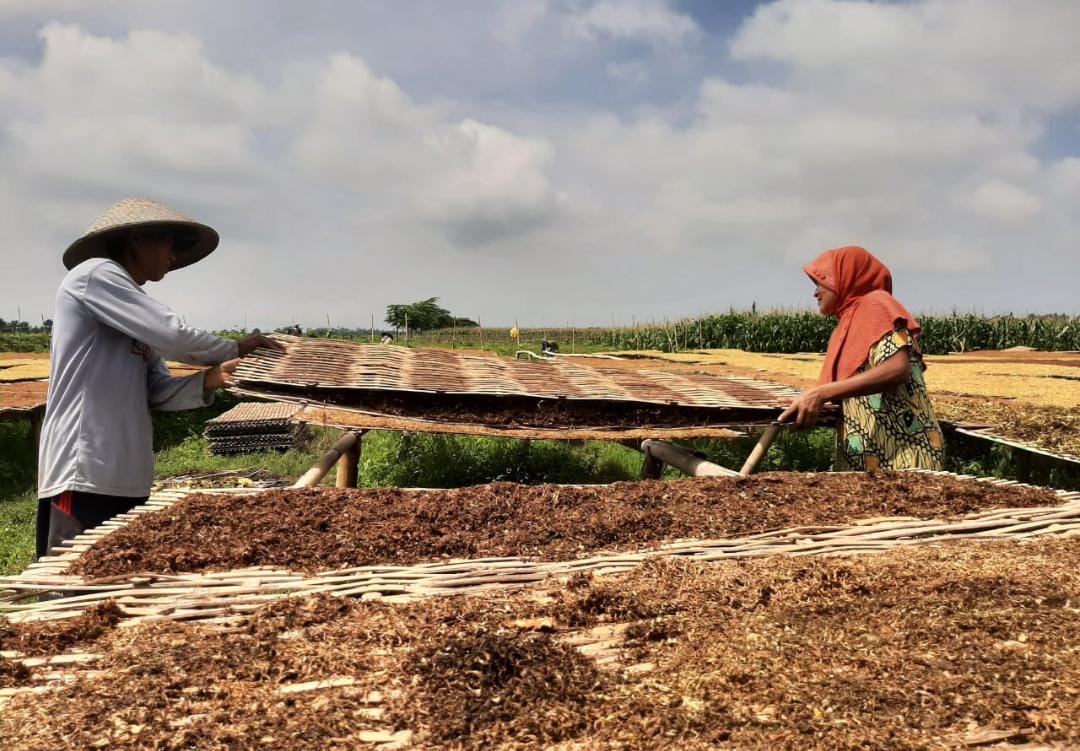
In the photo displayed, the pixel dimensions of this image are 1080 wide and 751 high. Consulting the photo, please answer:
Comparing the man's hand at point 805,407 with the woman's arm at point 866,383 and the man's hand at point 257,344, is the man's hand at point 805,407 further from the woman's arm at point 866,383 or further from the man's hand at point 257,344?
the man's hand at point 257,344

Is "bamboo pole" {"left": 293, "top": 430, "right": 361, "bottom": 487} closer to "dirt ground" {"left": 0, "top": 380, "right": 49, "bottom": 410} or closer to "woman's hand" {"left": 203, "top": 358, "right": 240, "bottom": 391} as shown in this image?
"woman's hand" {"left": 203, "top": 358, "right": 240, "bottom": 391}

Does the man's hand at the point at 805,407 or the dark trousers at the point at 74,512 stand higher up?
the man's hand at the point at 805,407

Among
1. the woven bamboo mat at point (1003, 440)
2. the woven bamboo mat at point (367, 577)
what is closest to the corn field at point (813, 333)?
the woven bamboo mat at point (1003, 440)

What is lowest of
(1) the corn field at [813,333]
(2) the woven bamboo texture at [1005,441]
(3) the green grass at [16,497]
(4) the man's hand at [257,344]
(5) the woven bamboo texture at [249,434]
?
(3) the green grass at [16,497]

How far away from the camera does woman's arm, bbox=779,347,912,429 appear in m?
3.16

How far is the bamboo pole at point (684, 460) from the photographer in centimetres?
349

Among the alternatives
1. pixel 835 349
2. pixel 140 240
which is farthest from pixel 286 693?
pixel 835 349

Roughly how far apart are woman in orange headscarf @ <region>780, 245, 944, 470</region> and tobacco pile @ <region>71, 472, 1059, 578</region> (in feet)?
1.67

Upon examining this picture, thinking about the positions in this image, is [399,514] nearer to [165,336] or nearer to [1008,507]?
[165,336]

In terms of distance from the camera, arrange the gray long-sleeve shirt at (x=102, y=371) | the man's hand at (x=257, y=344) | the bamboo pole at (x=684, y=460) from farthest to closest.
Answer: the bamboo pole at (x=684, y=460) → the man's hand at (x=257, y=344) → the gray long-sleeve shirt at (x=102, y=371)

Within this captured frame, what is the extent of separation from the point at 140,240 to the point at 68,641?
1.70m

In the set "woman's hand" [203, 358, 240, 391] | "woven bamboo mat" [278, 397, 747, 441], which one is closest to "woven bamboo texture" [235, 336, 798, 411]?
"woman's hand" [203, 358, 240, 391]

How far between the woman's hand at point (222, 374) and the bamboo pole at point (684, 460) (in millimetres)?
2055

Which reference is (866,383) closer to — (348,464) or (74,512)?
(348,464)
